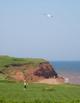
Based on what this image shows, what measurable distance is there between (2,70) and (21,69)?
213 inches

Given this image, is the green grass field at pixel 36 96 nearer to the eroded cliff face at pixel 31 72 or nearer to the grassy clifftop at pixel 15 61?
the eroded cliff face at pixel 31 72

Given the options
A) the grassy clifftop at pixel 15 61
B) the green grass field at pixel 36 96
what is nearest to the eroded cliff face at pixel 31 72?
the grassy clifftop at pixel 15 61

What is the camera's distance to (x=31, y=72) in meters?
99.7

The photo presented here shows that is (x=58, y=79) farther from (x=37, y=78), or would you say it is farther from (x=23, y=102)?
(x=23, y=102)

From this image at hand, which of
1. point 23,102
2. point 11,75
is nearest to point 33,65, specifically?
point 11,75

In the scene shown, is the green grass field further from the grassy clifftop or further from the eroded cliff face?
the grassy clifftop

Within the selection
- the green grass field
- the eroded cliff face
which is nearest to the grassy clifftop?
the eroded cliff face

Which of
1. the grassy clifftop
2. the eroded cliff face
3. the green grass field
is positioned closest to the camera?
the green grass field

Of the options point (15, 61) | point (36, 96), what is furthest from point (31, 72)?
point (36, 96)

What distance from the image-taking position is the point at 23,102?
113ft

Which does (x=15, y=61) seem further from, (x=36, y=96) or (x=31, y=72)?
(x=36, y=96)

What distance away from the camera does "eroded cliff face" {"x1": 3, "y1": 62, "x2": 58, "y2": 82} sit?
9662 cm

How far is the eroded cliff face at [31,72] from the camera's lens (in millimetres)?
96625

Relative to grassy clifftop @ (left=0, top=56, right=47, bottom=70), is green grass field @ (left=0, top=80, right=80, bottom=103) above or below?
below
